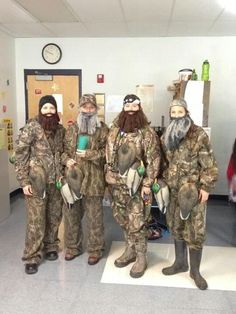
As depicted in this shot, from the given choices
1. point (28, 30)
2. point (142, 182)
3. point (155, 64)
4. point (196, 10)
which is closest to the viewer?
point (142, 182)

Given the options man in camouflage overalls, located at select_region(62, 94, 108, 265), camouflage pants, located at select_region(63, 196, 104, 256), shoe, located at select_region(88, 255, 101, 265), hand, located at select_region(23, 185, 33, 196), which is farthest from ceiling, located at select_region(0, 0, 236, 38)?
shoe, located at select_region(88, 255, 101, 265)

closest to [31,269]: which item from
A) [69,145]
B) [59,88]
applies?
[69,145]

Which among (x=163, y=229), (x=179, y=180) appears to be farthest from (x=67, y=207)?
(x=163, y=229)

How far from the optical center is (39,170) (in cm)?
255

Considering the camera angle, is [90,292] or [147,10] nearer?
[90,292]

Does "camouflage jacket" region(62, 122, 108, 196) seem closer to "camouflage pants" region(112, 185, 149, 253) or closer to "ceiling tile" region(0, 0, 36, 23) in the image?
"camouflage pants" region(112, 185, 149, 253)

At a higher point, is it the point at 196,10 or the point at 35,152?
the point at 196,10

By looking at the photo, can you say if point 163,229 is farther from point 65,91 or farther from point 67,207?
point 65,91

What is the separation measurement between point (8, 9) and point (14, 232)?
2.50 m

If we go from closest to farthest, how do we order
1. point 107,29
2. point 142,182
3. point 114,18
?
point 142,182, point 114,18, point 107,29

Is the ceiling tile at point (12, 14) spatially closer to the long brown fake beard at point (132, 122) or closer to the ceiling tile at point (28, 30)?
the ceiling tile at point (28, 30)

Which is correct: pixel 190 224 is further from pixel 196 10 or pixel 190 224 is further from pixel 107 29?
pixel 107 29

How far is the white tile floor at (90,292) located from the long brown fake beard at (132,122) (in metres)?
1.25

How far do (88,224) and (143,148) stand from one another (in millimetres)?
882
